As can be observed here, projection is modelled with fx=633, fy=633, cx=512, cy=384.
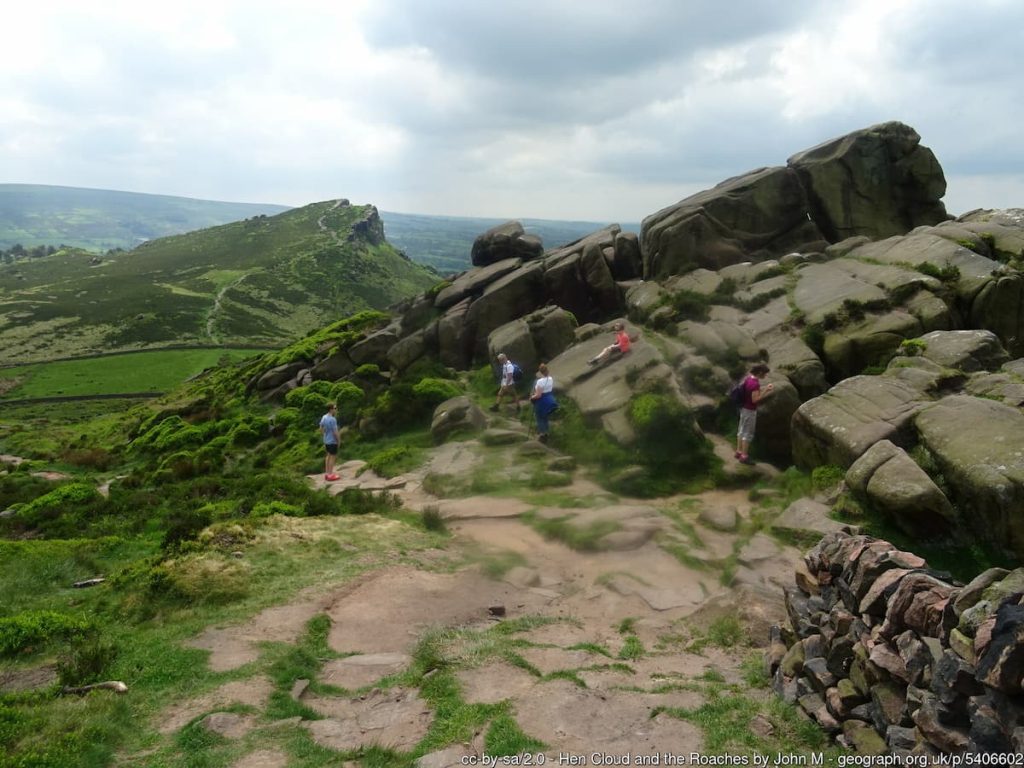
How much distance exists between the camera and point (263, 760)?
9.62m

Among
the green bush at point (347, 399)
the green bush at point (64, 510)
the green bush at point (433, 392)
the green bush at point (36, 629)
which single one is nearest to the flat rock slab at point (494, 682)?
the green bush at point (36, 629)

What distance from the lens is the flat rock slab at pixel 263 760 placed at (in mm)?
9484

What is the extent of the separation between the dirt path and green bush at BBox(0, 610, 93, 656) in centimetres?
275

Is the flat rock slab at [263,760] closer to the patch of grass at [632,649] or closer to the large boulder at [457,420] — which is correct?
the patch of grass at [632,649]

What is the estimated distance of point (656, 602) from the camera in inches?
629

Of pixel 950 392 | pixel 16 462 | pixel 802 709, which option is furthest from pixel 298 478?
pixel 16 462

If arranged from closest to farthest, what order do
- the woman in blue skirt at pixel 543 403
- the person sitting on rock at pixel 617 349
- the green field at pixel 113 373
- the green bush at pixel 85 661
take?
the green bush at pixel 85 661 → the woman in blue skirt at pixel 543 403 → the person sitting on rock at pixel 617 349 → the green field at pixel 113 373

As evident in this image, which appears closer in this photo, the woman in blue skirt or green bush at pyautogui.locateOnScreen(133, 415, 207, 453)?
the woman in blue skirt

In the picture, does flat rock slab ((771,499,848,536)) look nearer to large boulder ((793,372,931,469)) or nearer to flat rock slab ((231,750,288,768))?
large boulder ((793,372,931,469))

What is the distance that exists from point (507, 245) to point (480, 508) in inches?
1343

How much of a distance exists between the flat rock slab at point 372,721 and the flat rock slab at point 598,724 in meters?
1.75

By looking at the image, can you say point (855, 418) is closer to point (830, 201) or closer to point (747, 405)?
point (747, 405)

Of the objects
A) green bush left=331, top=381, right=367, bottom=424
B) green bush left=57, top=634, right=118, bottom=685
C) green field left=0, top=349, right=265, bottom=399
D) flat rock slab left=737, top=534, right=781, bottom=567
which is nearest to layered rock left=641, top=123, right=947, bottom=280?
green bush left=331, top=381, right=367, bottom=424

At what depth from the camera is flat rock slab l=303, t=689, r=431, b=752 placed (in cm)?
1020
